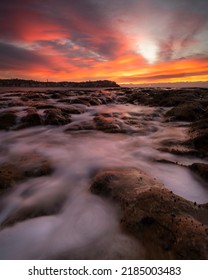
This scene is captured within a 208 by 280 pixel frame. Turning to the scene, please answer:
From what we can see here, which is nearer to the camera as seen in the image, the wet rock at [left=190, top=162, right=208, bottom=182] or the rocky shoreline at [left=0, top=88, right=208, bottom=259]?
the rocky shoreline at [left=0, top=88, right=208, bottom=259]

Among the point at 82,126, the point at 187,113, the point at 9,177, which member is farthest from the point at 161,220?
the point at 187,113

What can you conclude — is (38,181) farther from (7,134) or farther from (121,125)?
(121,125)

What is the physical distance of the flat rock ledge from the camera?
110 inches

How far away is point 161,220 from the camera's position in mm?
3176

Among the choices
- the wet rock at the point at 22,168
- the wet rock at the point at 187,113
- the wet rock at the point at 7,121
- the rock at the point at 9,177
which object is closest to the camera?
the rock at the point at 9,177

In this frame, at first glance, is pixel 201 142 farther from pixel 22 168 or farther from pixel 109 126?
pixel 22 168

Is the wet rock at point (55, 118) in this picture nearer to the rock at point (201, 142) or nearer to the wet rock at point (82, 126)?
the wet rock at point (82, 126)

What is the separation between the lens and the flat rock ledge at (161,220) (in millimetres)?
2799

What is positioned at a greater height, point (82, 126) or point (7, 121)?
point (7, 121)


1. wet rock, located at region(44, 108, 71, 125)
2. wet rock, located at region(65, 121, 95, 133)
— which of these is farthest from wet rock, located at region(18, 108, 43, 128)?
wet rock, located at region(65, 121, 95, 133)

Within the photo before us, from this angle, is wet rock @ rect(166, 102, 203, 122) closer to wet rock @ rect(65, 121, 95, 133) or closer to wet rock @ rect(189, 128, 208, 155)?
wet rock @ rect(65, 121, 95, 133)

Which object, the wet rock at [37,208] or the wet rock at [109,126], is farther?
the wet rock at [109,126]

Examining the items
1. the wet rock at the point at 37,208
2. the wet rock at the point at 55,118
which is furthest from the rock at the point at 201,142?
the wet rock at the point at 55,118

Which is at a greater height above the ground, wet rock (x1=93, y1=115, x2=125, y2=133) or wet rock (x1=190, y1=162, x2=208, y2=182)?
wet rock (x1=190, y1=162, x2=208, y2=182)
